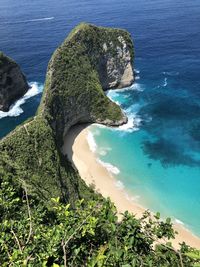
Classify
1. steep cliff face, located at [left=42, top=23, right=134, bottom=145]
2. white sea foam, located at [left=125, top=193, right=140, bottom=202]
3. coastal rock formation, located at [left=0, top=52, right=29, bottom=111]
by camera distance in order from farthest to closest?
coastal rock formation, located at [left=0, top=52, right=29, bottom=111] → steep cliff face, located at [left=42, top=23, right=134, bottom=145] → white sea foam, located at [left=125, top=193, right=140, bottom=202]

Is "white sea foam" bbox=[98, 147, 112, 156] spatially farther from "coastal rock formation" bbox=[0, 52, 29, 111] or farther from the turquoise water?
"coastal rock formation" bbox=[0, 52, 29, 111]

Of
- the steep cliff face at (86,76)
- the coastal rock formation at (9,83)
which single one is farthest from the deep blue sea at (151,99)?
the steep cliff face at (86,76)

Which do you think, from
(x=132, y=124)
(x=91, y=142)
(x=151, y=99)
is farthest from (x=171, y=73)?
(x=91, y=142)

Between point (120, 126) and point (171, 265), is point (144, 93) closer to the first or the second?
point (120, 126)

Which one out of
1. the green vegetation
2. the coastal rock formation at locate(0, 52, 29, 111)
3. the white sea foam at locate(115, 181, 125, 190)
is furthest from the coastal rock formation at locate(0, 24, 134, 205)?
the coastal rock formation at locate(0, 52, 29, 111)

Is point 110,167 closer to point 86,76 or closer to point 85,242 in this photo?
point 86,76

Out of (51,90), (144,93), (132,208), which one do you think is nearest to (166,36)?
(144,93)
